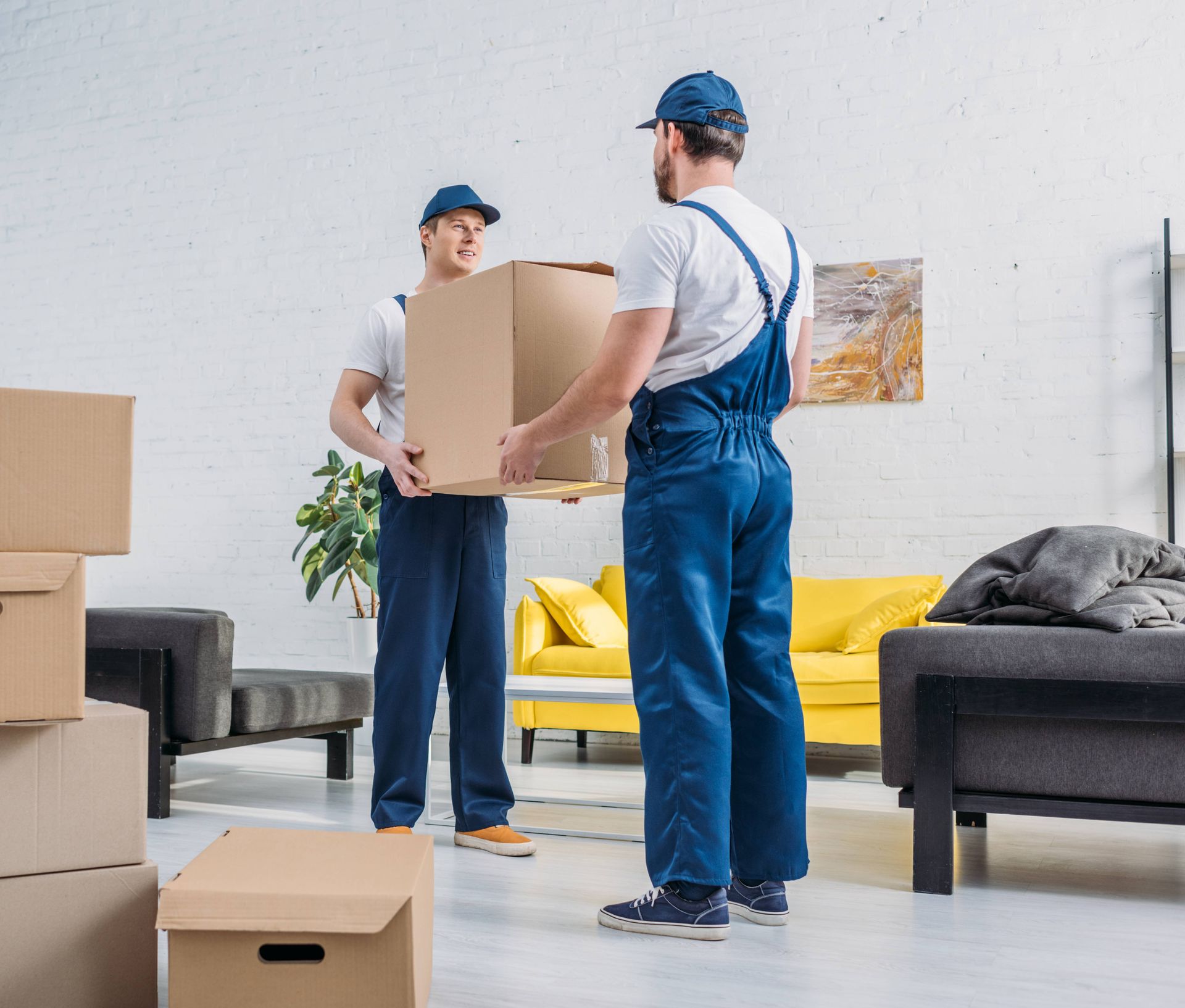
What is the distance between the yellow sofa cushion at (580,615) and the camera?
167 inches

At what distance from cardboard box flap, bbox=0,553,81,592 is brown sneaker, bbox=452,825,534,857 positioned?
53.3 inches

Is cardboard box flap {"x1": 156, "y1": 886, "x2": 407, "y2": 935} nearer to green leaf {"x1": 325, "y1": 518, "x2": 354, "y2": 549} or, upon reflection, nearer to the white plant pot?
the white plant pot

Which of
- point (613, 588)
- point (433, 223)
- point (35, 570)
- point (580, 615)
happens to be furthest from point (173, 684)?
point (613, 588)

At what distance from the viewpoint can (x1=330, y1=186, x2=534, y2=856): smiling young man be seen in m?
2.43

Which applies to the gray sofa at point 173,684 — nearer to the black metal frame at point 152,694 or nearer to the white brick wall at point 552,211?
the black metal frame at point 152,694

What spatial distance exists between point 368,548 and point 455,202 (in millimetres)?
2388

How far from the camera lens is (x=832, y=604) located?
169 inches

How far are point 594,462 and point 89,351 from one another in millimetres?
4505

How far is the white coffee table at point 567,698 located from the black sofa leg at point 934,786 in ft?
2.28

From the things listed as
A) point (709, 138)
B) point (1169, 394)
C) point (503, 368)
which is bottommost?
point (503, 368)

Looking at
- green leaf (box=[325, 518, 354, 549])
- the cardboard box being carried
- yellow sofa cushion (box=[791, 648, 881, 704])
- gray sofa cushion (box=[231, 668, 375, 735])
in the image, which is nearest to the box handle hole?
the cardboard box being carried

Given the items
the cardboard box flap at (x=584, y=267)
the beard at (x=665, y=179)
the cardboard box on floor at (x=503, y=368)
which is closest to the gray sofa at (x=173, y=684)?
the cardboard box on floor at (x=503, y=368)

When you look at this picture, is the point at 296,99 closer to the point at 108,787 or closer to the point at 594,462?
the point at 594,462

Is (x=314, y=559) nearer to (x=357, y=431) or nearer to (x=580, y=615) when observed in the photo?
(x=580, y=615)
